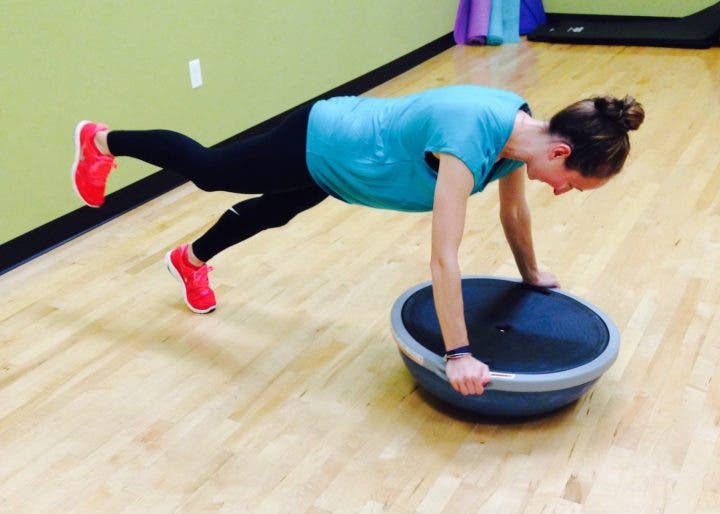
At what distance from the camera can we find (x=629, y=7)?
17.0 feet

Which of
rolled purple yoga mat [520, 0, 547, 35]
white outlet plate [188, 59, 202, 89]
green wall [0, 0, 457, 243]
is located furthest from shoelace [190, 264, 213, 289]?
rolled purple yoga mat [520, 0, 547, 35]

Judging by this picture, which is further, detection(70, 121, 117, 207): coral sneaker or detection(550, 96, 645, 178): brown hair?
detection(70, 121, 117, 207): coral sneaker

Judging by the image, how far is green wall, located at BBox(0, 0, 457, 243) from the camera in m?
2.45

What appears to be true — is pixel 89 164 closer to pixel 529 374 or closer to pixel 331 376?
pixel 331 376

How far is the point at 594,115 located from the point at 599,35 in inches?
144

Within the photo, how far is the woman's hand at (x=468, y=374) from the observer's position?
1.60 metres

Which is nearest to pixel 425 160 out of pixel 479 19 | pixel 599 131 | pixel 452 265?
pixel 452 265

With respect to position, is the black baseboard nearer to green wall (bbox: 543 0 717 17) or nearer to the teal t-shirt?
the teal t-shirt

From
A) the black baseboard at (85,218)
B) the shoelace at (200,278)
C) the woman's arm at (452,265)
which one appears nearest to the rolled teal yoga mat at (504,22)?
the black baseboard at (85,218)

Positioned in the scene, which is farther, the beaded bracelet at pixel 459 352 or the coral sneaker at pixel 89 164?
the coral sneaker at pixel 89 164

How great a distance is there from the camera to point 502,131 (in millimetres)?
1593

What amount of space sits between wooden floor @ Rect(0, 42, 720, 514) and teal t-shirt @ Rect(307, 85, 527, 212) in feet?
1.54

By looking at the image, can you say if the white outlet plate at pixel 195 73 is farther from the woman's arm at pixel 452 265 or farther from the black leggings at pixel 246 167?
the woman's arm at pixel 452 265

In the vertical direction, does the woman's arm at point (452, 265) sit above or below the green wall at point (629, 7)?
above
